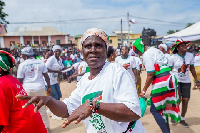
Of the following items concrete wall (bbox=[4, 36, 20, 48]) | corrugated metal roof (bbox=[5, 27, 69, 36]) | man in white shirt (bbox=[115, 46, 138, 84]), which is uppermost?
corrugated metal roof (bbox=[5, 27, 69, 36])

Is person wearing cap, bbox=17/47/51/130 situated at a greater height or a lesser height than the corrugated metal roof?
lesser

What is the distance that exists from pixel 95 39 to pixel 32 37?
44.9 meters

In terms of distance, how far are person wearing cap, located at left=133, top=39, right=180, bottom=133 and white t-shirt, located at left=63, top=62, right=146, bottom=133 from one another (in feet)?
Answer: 6.24

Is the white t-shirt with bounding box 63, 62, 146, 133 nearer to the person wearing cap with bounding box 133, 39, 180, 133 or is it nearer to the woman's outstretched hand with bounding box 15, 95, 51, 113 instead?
the woman's outstretched hand with bounding box 15, 95, 51, 113

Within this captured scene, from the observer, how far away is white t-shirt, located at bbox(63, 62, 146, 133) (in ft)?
4.09

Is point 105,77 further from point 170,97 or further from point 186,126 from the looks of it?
point 186,126

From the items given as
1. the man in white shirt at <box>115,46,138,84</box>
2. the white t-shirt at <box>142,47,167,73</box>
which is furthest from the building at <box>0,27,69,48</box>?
the white t-shirt at <box>142,47,167,73</box>

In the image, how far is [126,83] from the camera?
4.28ft

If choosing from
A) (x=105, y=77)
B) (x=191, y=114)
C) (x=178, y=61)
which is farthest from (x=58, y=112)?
(x=191, y=114)

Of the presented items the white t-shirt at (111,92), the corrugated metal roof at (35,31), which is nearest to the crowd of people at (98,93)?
the white t-shirt at (111,92)

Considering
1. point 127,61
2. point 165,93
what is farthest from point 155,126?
point 127,61

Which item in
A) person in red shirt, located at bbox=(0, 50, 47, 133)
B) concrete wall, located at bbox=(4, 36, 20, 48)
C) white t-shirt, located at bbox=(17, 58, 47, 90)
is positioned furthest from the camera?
concrete wall, located at bbox=(4, 36, 20, 48)

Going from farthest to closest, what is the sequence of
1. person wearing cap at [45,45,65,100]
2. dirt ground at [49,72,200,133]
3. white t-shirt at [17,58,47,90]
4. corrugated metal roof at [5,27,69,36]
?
corrugated metal roof at [5,27,69,36], person wearing cap at [45,45,65,100], white t-shirt at [17,58,47,90], dirt ground at [49,72,200,133]

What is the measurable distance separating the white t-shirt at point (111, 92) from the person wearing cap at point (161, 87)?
190 cm
